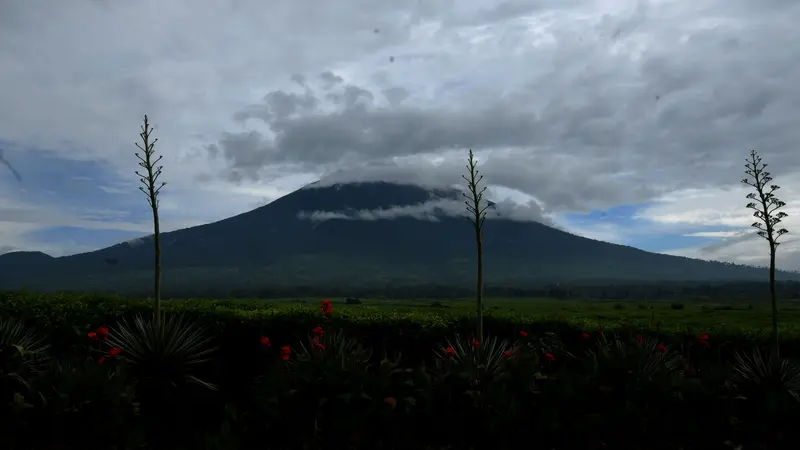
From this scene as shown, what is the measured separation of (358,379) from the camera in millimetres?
5629

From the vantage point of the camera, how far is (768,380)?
6.80 m

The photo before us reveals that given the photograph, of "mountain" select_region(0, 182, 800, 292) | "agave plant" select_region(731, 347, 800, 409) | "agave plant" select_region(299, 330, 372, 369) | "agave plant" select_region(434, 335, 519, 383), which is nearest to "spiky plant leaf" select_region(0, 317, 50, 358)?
"agave plant" select_region(299, 330, 372, 369)

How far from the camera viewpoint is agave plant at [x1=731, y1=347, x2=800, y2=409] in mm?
6316

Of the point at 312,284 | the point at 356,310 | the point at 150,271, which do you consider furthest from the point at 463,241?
the point at 356,310

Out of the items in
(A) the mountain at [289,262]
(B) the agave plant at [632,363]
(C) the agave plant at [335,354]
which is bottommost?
(B) the agave plant at [632,363]

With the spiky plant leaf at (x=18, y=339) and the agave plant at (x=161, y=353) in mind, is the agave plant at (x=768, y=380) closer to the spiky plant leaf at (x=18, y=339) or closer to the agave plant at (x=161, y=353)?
the agave plant at (x=161, y=353)

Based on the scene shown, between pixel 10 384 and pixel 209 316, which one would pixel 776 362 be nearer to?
pixel 209 316

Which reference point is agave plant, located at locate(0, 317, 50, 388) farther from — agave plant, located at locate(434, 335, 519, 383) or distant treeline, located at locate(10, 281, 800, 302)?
distant treeline, located at locate(10, 281, 800, 302)

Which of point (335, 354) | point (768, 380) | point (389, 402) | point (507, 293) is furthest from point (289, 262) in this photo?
point (389, 402)

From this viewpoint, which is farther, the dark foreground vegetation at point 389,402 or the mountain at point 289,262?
the mountain at point 289,262

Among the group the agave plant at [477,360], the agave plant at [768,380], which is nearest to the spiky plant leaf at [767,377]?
the agave plant at [768,380]

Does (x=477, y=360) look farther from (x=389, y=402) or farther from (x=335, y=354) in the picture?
(x=389, y=402)

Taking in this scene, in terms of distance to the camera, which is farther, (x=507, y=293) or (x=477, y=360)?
(x=507, y=293)

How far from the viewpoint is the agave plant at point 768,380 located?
6316 mm
